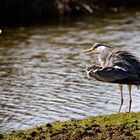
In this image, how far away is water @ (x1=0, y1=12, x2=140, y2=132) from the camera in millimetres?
12062

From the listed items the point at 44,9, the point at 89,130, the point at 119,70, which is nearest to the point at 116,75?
the point at 119,70

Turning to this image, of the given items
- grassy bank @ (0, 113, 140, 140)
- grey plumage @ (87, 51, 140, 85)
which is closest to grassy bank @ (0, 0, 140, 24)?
grey plumage @ (87, 51, 140, 85)

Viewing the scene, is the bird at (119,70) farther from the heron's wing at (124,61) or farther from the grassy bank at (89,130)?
the grassy bank at (89,130)

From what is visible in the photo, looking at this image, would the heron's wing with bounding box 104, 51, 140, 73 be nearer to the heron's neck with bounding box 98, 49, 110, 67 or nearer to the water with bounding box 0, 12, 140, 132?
the heron's neck with bounding box 98, 49, 110, 67

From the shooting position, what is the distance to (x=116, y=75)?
1038 cm

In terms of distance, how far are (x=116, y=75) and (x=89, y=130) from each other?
74.1 inches

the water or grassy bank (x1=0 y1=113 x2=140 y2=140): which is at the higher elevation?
grassy bank (x1=0 y1=113 x2=140 y2=140)

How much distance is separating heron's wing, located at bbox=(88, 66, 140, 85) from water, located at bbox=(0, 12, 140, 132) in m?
1.35

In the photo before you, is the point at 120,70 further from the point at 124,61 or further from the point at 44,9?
the point at 44,9

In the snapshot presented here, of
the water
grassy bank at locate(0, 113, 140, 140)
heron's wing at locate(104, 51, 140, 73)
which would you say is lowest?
the water

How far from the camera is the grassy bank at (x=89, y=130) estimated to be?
27.8ft

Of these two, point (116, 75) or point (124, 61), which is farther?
point (124, 61)

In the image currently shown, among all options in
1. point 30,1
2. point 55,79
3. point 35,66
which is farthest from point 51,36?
point 55,79

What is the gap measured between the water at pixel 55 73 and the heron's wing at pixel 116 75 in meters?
1.35
